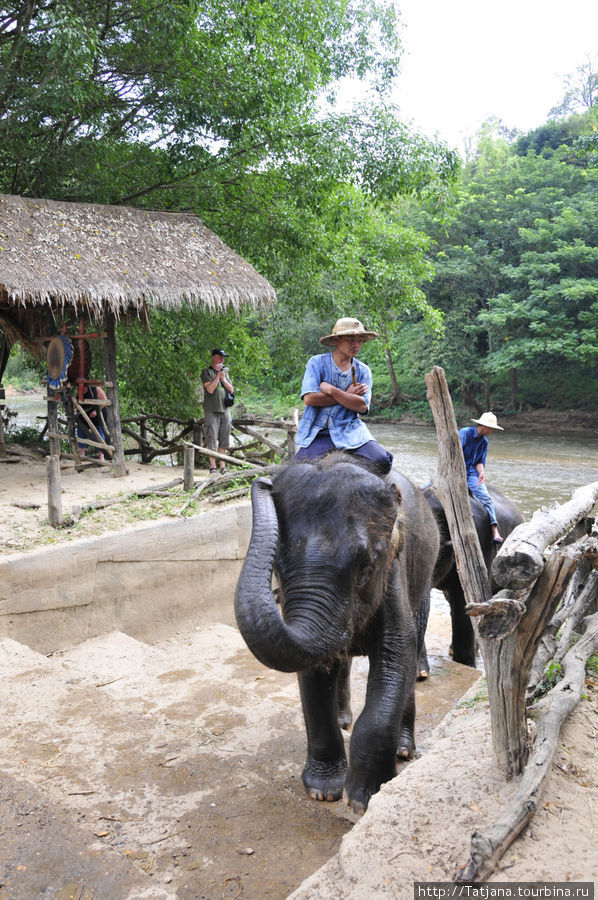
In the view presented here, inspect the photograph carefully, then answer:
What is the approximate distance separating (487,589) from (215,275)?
7667mm

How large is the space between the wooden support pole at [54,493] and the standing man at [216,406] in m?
2.84

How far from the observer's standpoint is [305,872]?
3.14m

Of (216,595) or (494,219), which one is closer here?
(216,595)

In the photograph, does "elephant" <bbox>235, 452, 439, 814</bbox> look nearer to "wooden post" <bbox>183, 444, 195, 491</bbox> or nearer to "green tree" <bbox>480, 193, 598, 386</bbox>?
"wooden post" <bbox>183, 444, 195, 491</bbox>

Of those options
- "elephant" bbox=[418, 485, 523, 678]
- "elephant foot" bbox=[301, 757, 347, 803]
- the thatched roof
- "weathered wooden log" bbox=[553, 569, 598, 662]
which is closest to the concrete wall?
"elephant" bbox=[418, 485, 523, 678]

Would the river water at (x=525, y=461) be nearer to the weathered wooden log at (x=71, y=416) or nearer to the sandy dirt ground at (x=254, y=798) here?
the weathered wooden log at (x=71, y=416)

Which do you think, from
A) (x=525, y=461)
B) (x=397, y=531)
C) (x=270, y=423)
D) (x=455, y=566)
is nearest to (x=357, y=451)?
(x=397, y=531)

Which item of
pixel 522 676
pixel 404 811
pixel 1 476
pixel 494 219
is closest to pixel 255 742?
pixel 404 811

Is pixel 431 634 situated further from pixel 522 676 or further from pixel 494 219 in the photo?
pixel 494 219

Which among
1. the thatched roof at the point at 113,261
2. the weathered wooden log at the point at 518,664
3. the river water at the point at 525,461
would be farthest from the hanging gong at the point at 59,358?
the river water at the point at 525,461

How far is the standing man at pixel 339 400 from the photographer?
13.8 ft

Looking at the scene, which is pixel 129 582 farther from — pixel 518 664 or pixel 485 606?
pixel 485 606

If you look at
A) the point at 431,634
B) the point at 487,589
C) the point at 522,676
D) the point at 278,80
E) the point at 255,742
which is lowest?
the point at 431,634

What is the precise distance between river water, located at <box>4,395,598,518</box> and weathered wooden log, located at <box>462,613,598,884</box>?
35.4ft
